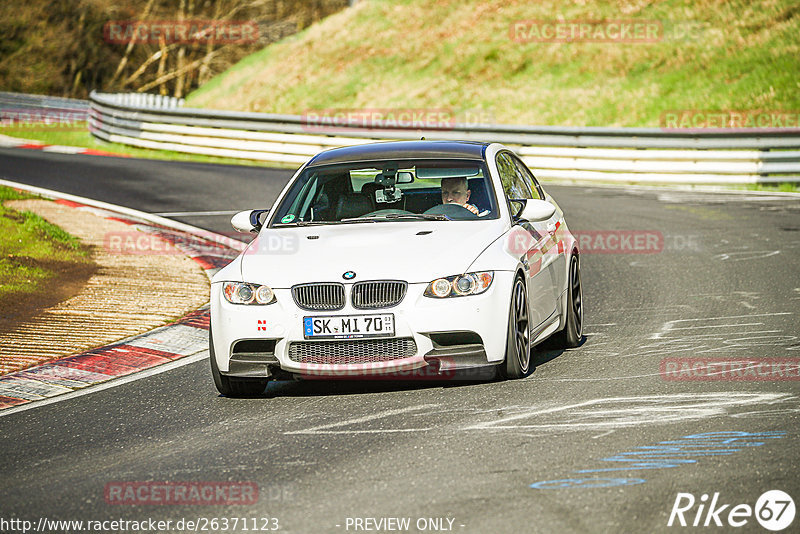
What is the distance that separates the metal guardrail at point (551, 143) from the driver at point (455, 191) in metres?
14.2

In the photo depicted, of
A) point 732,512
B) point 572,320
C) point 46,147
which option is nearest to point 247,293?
point 572,320

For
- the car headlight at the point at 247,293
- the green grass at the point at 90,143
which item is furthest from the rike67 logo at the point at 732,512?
the green grass at the point at 90,143

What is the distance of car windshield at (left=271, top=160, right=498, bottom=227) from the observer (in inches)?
331

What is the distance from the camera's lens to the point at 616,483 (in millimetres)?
5234

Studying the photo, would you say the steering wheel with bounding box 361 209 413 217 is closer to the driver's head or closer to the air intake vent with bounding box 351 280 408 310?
the driver's head

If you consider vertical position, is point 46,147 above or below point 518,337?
below

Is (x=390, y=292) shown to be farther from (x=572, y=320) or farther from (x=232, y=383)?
(x=572, y=320)

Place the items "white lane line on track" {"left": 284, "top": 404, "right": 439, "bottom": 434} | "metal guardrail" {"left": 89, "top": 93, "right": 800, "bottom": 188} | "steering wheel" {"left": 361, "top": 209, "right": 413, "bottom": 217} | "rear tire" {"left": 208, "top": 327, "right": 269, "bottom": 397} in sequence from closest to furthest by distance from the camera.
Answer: "white lane line on track" {"left": 284, "top": 404, "right": 439, "bottom": 434} < "rear tire" {"left": 208, "top": 327, "right": 269, "bottom": 397} < "steering wheel" {"left": 361, "top": 209, "right": 413, "bottom": 217} < "metal guardrail" {"left": 89, "top": 93, "right": 800, "bottom": 188}

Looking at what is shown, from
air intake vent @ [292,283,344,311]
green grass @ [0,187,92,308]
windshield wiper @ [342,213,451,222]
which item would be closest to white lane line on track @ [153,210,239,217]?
green grass @ [0,187,92,308]

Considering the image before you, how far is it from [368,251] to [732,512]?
326 centimetres

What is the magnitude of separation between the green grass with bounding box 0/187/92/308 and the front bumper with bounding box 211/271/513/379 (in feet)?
14.7

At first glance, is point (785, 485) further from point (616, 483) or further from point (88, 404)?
point (88, 404)

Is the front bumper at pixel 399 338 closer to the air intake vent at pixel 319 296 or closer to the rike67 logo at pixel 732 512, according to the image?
the air intake vent at pixel 319 296

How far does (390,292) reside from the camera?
283 inches
